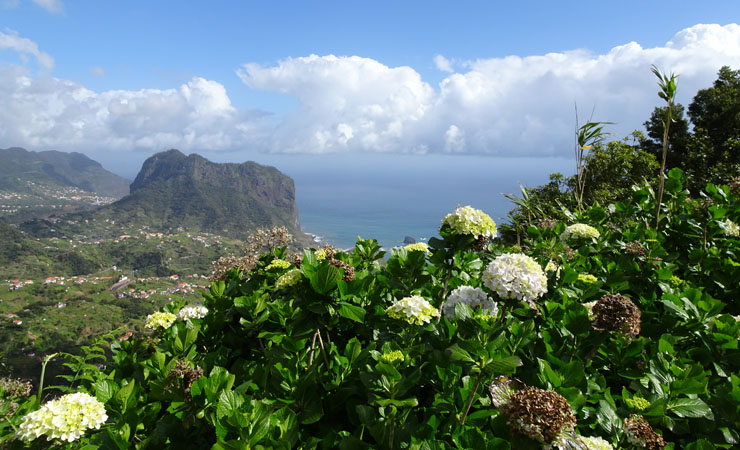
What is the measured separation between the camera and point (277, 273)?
3.17 metres

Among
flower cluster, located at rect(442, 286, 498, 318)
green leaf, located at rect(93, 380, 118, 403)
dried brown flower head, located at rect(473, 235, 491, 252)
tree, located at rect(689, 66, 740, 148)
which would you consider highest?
tree, located at rect(689, 66, 740, 148)

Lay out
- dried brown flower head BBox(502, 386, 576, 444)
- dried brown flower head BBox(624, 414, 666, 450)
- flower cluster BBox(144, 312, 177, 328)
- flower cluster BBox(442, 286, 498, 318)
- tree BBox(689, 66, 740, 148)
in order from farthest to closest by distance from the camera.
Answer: tree BBox(689, 66, 740, 148) < flower cluster BBox(144, 312, 177, 328) < flower cluster BBox(442, 286, 498, 318) < dried brown flower head BBox(624, 414, 666, 450) < dried brown flower head BBox(502, 386, 576, 444)

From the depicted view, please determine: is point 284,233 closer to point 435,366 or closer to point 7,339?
point 435,366

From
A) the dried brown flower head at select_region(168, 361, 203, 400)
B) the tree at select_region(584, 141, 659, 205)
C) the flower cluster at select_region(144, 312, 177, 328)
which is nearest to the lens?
the dried brown flower head at select_region(168, 361, 203, 400)

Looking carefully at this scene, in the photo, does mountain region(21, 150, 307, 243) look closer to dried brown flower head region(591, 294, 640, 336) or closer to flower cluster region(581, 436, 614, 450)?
dried brown flower head region(591, 294, 640, 336)

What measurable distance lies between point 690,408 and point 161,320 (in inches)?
131

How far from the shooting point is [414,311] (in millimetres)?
1874

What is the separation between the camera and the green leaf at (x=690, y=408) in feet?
5.01

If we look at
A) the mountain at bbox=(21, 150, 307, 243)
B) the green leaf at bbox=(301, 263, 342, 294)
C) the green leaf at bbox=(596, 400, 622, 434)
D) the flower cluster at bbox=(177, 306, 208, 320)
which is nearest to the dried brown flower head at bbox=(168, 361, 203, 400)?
the green leaf at bbox=(301, 263, 342, 294)

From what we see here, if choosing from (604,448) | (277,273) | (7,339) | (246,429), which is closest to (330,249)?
(277,273)

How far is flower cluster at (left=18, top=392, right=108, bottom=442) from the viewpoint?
1.74m

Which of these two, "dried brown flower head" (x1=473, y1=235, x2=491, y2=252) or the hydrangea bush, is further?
"dried brown flower head" (x1=473, y1=235, x2=491, y2=252)

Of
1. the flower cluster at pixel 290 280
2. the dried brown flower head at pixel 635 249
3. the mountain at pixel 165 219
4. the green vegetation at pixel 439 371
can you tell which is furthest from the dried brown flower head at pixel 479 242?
the mountain at pixel 165 219

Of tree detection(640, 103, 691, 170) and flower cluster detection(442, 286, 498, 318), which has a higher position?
tree detection(640, 103, 691, 170)
